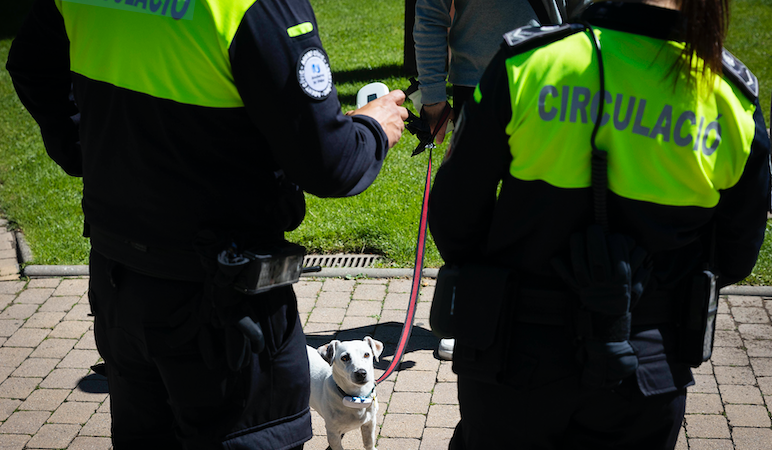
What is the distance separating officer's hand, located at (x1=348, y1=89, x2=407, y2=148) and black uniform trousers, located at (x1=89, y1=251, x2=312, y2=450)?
1.87 feet

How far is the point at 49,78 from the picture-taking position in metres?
2.19

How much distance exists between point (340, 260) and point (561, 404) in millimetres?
3576

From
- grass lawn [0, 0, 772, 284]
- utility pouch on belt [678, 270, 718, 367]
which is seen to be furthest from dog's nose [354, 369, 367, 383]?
grass lawn [0, 0, 772, 284]

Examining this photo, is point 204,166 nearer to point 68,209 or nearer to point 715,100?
point 715,100

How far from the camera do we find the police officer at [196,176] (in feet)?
5.70

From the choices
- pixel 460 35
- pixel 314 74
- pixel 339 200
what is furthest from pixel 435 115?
pixel 339 200

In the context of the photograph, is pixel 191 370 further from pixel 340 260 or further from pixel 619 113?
pixel 340 260

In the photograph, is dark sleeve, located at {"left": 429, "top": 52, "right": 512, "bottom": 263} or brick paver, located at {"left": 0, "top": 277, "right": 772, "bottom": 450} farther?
brick paver, located at {"left": 0, "top": 277, "right": 772, "bottom": 450}

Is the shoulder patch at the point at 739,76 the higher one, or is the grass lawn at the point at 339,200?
the shoulder patch at the point at 739,76

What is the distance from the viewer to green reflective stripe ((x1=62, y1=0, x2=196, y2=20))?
1.72 metres

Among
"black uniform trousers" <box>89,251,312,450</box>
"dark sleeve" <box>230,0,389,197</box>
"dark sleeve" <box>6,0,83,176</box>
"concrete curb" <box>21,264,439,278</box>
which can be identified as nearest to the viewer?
"dark sleeve" <box>230,0,389,197</box>

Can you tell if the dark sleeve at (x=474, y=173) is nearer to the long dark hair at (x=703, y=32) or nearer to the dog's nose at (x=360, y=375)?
the long dark hair at (x=703, y=32)

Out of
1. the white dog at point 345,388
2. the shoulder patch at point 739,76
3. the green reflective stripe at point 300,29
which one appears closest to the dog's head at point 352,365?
the white dog at point 345,388

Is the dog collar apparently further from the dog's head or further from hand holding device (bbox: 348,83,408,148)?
hand holding device (bbox: 348,83,408,148)
